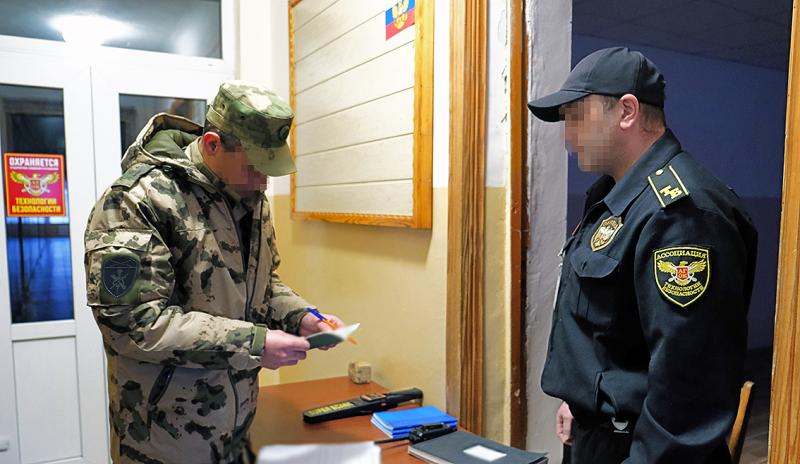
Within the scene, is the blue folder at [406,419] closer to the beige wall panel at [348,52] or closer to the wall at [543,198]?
the wall at [543,198]

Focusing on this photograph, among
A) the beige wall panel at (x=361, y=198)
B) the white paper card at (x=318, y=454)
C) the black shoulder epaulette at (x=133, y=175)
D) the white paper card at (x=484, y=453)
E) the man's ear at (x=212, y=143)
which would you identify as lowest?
the white paper card at (x=484, y=453)

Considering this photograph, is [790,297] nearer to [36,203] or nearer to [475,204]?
[475,204]

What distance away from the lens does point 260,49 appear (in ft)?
9.32

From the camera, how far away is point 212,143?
1.12 meters

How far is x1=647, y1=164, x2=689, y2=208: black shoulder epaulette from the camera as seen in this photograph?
97 cm

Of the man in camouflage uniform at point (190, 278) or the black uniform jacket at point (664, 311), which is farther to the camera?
the man in camouflage uniform at point (190, 278)

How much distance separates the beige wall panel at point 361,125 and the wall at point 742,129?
2.96 metres

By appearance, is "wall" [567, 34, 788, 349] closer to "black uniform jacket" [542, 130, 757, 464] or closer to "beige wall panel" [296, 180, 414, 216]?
"beige wall panel" [296, 180, 414, 216]

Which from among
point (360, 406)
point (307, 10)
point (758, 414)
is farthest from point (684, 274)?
point (758, 414)

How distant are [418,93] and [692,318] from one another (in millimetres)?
1055

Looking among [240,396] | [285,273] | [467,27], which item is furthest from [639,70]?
[285,273]

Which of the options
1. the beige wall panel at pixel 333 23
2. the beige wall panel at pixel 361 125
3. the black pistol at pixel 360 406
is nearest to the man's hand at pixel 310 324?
the black pistol at pixel 360 406

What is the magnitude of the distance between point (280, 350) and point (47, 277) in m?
1.97

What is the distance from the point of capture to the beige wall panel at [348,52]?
6.24ft
